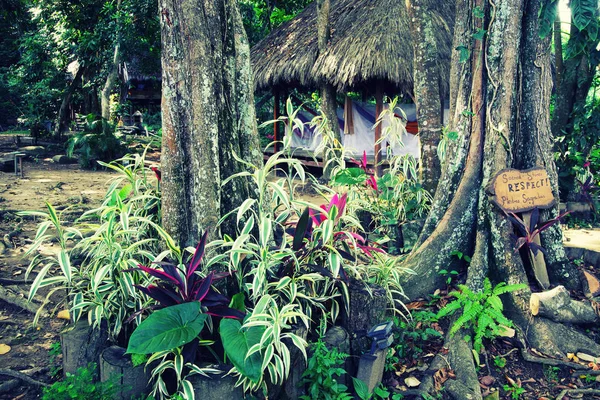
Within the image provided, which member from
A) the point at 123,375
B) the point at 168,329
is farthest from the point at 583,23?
the point at 123,375

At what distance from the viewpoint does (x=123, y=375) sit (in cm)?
224

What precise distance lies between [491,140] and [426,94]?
52.3 inches

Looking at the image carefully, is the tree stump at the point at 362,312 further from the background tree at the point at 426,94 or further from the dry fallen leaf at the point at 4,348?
the background tree at the point at 426,94

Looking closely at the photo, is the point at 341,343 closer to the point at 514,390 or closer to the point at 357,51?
the point at 514,390

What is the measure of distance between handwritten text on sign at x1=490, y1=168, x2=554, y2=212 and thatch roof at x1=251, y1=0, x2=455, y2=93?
4.86m

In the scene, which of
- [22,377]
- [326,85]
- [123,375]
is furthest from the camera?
[326,85]

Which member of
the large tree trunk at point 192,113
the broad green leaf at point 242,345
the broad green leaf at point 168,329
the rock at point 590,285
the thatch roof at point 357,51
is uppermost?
the thatch roof at point 357,51

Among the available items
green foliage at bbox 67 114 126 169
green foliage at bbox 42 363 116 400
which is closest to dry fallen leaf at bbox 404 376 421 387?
green foliage at bbox 42 363 116 400

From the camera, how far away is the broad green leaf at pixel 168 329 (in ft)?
6.56

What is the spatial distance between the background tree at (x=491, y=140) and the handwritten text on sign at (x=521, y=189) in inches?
2.8

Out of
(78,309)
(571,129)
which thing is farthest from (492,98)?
(571,129)

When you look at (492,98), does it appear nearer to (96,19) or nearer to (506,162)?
(506,162)

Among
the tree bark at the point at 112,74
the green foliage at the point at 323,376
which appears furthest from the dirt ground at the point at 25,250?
the tree bark at the point at 112,74

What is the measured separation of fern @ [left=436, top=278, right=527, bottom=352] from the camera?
278cm
